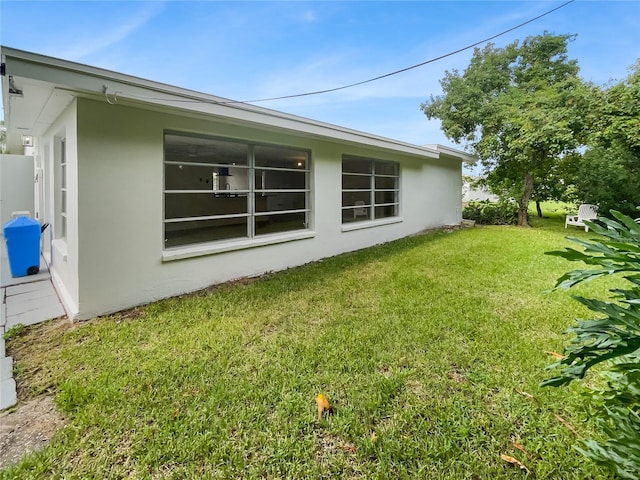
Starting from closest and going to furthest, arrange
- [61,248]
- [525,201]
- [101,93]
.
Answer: [101,93] → [61,248] → [525,201]

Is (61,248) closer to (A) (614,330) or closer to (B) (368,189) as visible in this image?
(A) (614,330)

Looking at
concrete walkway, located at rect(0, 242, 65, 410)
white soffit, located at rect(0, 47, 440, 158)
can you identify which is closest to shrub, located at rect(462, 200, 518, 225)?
white soffit, located at rect(0, 47, 440, 158)

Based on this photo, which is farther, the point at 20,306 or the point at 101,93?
the point at 20,306

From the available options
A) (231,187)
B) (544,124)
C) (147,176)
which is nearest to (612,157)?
(544,124)

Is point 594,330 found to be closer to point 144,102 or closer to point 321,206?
point 144,102

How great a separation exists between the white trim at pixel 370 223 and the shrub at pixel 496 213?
6.23m

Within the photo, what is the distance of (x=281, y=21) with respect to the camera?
782cm

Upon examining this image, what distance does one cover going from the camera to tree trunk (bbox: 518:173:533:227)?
13.1 metres

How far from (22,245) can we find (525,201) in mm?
15602

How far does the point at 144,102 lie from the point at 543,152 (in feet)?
43.9

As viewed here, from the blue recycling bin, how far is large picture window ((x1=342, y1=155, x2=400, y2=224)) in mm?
6194

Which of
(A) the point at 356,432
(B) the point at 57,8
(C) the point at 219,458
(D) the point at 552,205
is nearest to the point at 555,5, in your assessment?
(A) the point at 356,432

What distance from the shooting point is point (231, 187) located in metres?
12.1

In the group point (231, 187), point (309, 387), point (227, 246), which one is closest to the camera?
point (309, 387)
